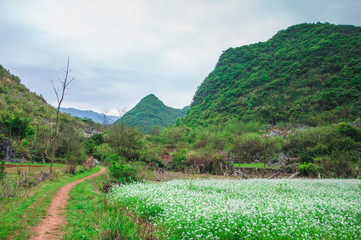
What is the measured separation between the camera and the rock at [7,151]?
22.2m

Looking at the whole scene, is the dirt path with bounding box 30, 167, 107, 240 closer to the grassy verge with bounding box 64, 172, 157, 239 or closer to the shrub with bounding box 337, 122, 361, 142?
the grassy verge with bounding box 64, 172, 157, 239

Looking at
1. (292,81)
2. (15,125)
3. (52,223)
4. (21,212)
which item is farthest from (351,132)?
(15,125)

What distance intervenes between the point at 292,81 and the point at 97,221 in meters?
80.1

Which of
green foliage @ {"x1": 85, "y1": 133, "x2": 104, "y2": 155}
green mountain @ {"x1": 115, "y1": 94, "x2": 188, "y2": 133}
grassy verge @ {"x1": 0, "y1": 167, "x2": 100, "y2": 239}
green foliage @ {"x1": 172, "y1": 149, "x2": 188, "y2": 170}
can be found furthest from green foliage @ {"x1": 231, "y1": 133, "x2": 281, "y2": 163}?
green mountain @ {"x1": 115, "y1": 94, "x2": 188, "y2": 133}

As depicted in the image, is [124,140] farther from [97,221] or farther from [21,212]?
[97,221]

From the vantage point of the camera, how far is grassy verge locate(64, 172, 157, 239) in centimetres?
528

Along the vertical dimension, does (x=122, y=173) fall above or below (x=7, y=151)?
below

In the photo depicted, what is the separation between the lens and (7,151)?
22.6 metres

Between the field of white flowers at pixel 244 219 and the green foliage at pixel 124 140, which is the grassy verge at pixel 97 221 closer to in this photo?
the field of white flowers at pixel 244 219

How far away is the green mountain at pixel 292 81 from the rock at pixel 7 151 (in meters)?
56.5

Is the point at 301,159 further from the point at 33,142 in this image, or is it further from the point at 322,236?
the point at 33,142

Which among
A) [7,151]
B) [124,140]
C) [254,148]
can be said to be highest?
[124,140]

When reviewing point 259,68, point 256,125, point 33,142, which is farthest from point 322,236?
point 259,68

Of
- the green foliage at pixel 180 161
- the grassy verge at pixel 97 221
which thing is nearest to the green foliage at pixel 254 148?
the green foliage at pixel 180 161
